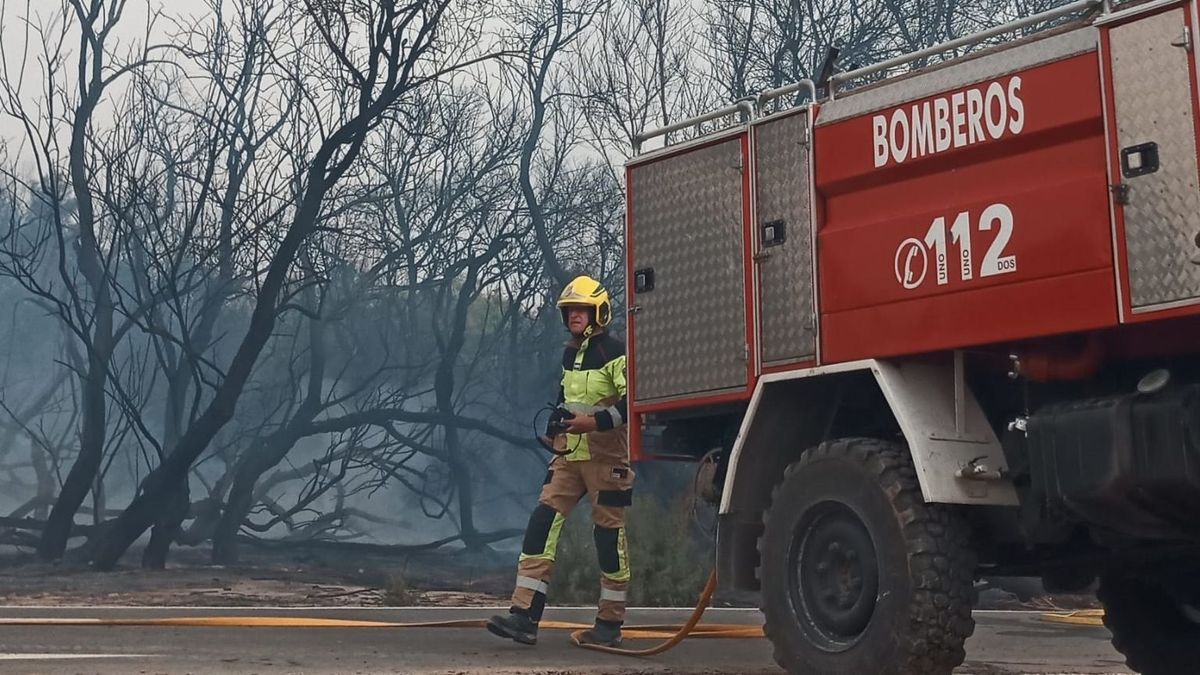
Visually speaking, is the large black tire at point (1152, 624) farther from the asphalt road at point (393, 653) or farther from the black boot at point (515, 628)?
the black boot at point (515, 628)

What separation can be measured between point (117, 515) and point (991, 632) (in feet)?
43.9

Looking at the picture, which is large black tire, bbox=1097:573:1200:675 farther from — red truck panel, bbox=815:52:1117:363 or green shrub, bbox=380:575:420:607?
green shrub, bbox=380:575:420:607

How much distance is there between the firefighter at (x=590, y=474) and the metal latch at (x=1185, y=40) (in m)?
3.98

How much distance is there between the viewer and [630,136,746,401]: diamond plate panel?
6.92 m

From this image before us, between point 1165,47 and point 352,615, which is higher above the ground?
point 1165,47

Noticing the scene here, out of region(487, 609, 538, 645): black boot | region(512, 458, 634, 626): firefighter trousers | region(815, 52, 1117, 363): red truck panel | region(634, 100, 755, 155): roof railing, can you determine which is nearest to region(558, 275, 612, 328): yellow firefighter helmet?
region(512, 458, 634, 626): firefighter trousers

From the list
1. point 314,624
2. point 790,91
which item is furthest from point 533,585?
point 790,91

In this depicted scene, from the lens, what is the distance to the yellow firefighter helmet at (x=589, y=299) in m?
8.78

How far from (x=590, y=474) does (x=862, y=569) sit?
9.55 ft

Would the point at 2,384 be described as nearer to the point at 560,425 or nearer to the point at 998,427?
the point at 560,425

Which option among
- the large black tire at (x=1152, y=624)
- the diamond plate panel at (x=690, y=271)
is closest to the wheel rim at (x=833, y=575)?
the diamond plate panel at (x=690, y=271)

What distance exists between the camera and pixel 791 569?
20.8ft

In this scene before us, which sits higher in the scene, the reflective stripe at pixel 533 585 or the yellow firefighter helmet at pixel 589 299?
the yellow firefighter helmet at pixel 589 299

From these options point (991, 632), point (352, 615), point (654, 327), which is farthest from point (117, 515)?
point (654, 327)
